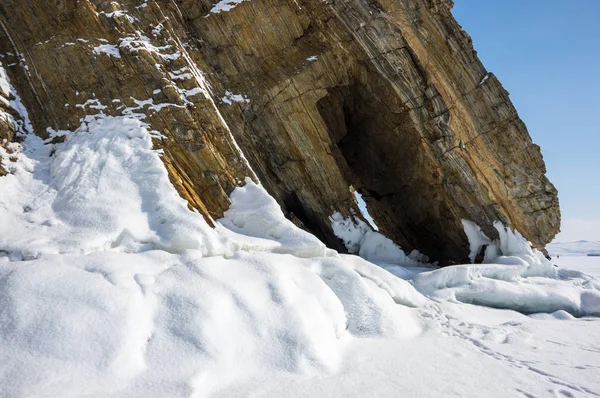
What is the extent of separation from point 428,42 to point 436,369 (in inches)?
546

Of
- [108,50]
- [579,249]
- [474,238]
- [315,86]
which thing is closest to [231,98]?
[315,86]

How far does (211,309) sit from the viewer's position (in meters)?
6.82

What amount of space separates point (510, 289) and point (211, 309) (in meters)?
10.1

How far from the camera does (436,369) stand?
22.5 ft

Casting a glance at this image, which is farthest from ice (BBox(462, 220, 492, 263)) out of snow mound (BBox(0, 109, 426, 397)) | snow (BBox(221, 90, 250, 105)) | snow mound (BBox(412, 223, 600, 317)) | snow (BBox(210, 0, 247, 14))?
snow (BBox(210, 0, 247, 14))

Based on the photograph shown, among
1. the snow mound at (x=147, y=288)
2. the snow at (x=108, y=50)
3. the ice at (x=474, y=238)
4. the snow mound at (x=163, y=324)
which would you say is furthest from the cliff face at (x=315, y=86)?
the snow mound at (x=163, y=324)

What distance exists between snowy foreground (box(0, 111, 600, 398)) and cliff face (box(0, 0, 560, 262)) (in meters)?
2.89

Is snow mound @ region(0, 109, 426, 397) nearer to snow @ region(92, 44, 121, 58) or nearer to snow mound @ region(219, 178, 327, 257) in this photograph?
snow mound @ region(219, 178, 327, 257)

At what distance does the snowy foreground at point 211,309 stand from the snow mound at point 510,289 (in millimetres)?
70

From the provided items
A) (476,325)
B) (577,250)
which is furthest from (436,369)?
(577,250)

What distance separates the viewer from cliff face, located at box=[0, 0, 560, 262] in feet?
43.0

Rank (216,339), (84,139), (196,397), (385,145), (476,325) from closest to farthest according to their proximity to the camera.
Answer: (196,397) < (216,339) < (476,325) < (84,139) < (385,145)

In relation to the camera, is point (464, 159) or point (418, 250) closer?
point (464, 159)

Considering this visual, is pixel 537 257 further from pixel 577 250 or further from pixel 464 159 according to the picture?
pixel 577 250
